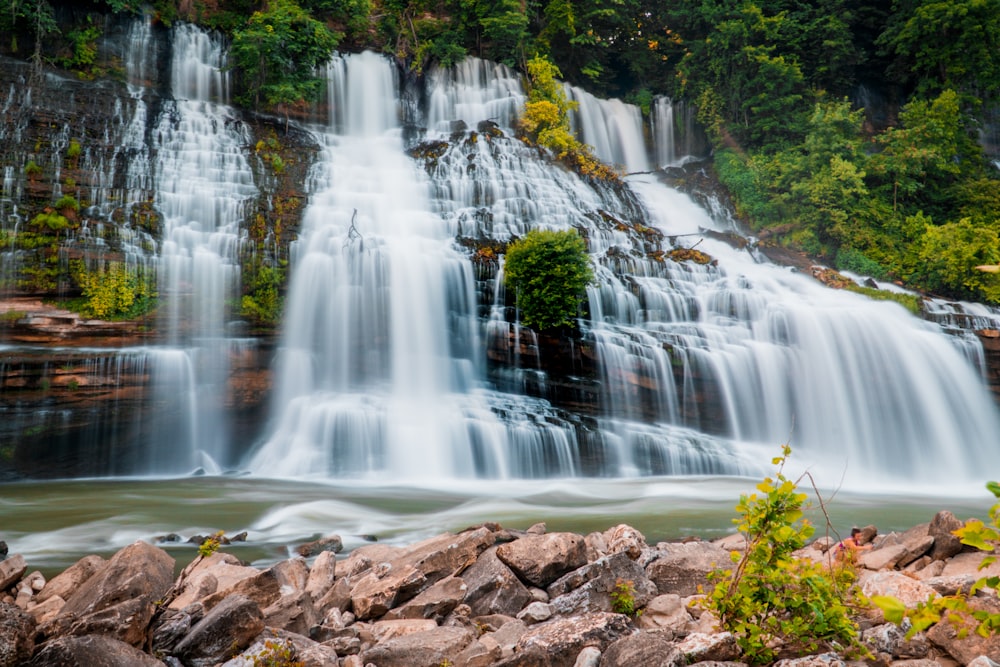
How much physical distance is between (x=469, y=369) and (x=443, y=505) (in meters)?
5.01

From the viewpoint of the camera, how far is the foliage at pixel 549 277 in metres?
14.0

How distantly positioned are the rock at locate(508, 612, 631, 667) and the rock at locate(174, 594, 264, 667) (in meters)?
1.41

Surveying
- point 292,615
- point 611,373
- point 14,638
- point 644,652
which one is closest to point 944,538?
point 644,652

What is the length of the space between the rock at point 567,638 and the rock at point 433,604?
0.68 metres

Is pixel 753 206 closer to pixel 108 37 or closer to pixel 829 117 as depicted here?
pixel 829 117

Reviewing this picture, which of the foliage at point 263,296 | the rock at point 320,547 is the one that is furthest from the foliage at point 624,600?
the foliage at point 263,296

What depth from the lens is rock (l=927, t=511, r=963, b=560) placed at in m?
4.64

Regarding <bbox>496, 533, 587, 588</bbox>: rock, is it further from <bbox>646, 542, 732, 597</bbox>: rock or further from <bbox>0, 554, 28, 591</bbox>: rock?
<bbox>0, 554, 28, 591</bbox>: rock

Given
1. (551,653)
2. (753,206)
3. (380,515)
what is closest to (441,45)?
(753,206)

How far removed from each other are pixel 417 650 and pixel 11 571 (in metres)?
3.65

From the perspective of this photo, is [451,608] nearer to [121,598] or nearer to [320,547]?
[121,598]

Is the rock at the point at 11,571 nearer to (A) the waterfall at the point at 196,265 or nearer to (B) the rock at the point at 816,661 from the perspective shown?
(B) the rock at the point at 816,661

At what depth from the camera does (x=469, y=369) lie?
47.5ft

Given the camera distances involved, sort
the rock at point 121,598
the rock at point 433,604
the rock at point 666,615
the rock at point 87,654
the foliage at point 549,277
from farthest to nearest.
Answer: the foliage at point 549,277, the rock at point 433,604, the rock at point 666,615, the rock at point 121,598, the rock at point 87,654
